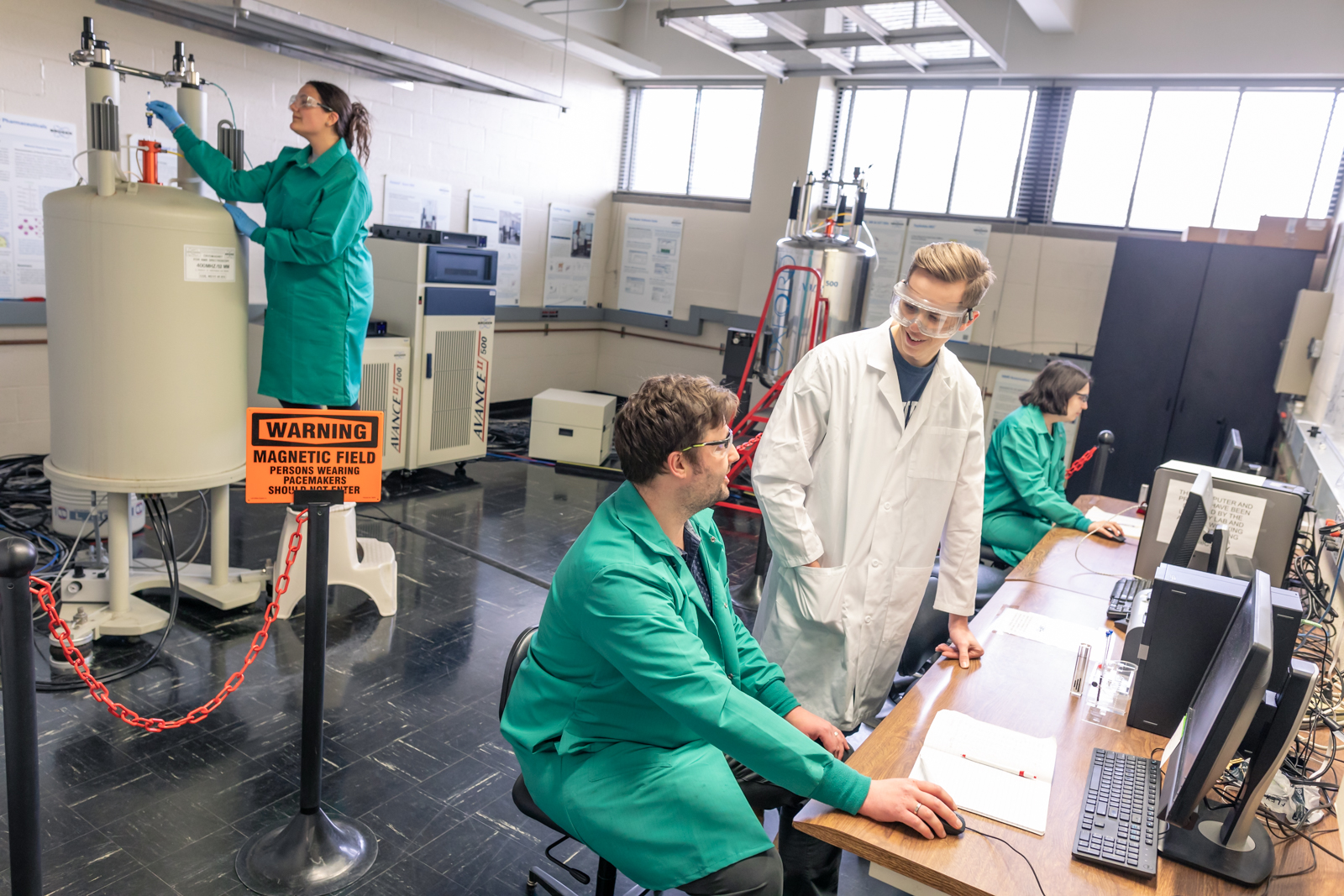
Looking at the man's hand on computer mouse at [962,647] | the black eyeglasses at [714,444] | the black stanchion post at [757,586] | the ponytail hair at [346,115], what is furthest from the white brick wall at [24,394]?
the man's hand on computer mouse at [962,647]

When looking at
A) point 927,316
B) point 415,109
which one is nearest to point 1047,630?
point 927,316

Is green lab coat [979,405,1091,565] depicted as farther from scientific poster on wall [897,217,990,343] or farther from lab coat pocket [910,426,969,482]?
scientific poster on wall [897,217,990,343]

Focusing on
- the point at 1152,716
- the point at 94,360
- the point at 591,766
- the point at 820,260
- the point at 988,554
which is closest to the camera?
the point at 591,766

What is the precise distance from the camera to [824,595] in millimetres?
1837

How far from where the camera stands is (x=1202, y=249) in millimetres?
4875

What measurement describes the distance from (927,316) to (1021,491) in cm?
141

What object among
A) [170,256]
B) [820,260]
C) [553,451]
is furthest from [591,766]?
[553,451]

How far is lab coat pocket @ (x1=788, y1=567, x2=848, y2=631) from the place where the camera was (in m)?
1.84

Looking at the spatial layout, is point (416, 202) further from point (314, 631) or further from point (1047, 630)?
point (1047, 630)

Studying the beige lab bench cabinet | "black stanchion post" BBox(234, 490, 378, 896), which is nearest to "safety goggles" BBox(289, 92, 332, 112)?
"black stanchion post" BBox(234, 490, 378, 896)

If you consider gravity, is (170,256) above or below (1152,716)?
above

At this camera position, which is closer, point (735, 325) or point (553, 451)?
point (553, 451)

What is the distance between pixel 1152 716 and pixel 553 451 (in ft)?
14.4

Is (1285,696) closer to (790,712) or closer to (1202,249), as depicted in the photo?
(790,712)
